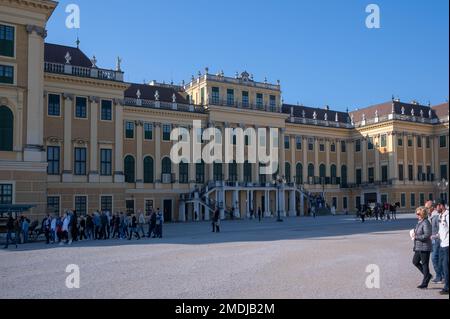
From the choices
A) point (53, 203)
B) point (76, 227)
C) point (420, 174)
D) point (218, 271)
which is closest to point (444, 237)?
point (218, 271)

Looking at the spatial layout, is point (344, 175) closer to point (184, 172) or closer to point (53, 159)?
point (184, 172)

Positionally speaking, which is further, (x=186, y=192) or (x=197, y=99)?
(x=197, y=99)

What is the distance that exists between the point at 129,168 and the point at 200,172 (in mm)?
8572

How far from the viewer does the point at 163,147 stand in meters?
53.0

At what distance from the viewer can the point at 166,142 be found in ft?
175

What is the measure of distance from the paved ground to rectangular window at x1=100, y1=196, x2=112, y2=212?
21.5 m

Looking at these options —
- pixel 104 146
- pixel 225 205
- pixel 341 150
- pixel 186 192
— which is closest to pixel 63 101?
pixel 104 146

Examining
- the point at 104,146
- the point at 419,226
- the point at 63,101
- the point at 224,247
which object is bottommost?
the point at 224,247

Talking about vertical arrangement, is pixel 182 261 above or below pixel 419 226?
below

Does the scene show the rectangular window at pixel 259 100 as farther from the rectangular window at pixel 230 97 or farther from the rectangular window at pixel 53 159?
→ the rectangular window at pixel 53 159

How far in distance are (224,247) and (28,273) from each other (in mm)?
8660
